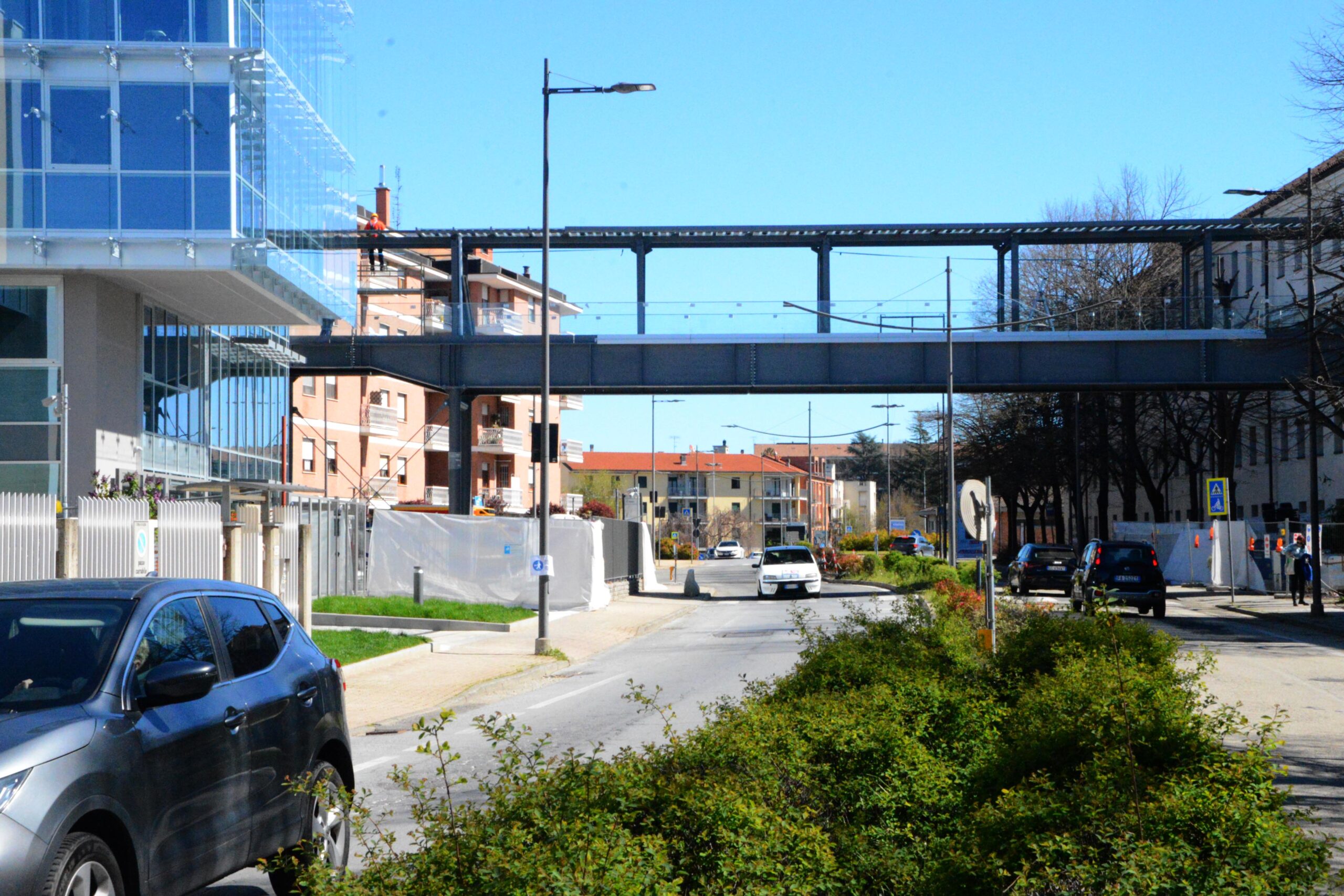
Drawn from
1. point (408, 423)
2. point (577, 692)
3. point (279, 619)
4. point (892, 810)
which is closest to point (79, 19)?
point (577, 692)

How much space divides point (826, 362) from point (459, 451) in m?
11.6

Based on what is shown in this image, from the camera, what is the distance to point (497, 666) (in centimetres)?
2091

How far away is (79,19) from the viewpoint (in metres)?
25.7

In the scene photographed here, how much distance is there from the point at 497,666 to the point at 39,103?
47.3 feet

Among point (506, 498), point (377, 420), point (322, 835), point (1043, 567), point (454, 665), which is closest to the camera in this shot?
point (322, 835)

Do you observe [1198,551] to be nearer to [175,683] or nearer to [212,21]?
[212,21]

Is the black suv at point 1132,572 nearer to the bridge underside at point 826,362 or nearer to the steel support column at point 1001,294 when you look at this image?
the bridge underside at point 826,362

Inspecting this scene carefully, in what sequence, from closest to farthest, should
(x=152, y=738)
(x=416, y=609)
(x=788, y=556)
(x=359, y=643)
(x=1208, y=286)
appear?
(x=152, y=738)
(x=359, y=643)
(x=416, y=609)
(x=1208, y=286)
(x=788, y=556)

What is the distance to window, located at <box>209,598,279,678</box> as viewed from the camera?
6.48 metres

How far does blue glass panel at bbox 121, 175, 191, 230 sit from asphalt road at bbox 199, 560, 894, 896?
1166cm

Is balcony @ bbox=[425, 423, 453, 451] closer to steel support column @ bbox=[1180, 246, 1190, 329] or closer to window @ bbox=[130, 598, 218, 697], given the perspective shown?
steel support column @ bbox=[1180, 246, 1190, 329]

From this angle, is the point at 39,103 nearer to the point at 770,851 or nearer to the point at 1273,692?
the point at 1273,692

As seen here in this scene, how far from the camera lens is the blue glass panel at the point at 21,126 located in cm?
2538

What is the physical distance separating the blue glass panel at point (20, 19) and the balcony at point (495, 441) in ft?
168
